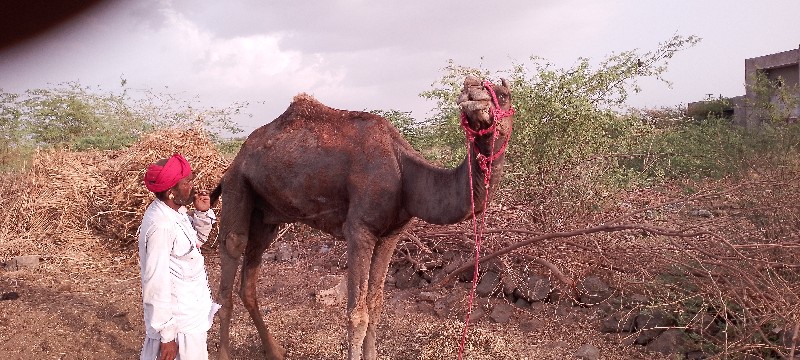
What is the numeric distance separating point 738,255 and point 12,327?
7.38 m

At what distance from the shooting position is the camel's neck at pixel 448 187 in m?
4.25

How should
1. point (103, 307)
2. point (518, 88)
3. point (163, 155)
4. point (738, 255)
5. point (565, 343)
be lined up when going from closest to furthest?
1. point (738, 255)
2. point (565, 343)
3. point (103, 307)
4. point (518, 88)
5. point (163, 155)

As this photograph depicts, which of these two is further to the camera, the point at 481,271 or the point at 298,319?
the point at 481,271

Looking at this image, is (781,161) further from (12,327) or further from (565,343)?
(12,327)

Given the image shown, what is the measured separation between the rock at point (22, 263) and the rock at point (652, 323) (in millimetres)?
9037

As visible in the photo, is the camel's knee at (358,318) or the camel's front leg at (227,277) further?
the camel's front leg at (227,277)

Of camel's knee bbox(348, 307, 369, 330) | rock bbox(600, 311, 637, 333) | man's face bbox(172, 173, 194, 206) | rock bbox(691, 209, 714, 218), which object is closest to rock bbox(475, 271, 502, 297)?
rock bbox(600, 311, 637, 333)

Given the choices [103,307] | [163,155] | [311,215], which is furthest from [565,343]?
[163,155]

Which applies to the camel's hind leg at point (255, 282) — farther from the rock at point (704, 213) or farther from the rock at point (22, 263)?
the rock at point (22, 263)

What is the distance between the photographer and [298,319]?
739cm

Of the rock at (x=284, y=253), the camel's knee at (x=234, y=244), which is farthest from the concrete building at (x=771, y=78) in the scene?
the camel's knee at (x=234, y=244)

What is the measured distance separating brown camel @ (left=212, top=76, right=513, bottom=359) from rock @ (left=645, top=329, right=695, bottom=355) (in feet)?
9.33

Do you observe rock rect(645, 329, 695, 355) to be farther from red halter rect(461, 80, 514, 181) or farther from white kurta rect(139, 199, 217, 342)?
white kurta rect(139, 199, 217, 342)

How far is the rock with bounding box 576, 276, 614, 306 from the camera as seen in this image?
7281 mm
